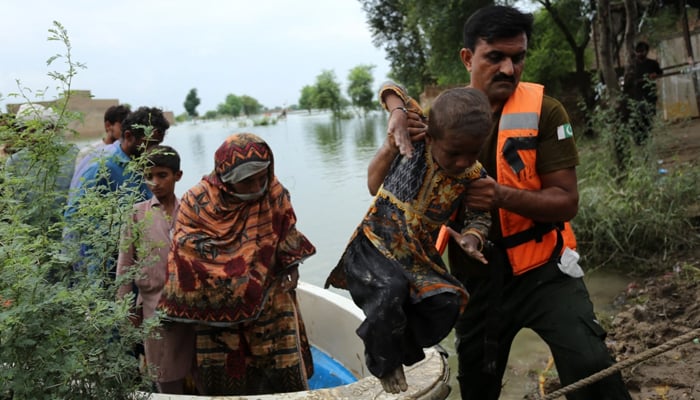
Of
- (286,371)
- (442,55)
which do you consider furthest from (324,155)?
(286,371)

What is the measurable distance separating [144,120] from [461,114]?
2349 millimetres

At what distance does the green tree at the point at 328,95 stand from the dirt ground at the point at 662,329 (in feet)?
190

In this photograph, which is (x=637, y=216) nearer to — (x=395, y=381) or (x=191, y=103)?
(x=395, y=381)

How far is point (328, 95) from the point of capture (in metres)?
63.1

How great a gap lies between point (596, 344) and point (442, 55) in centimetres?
1384

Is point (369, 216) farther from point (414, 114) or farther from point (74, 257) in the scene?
point (74, 257)

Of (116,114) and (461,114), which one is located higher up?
(116,114)

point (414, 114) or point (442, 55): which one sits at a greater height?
point (442, 55)

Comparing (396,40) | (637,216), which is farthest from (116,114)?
(396,40)

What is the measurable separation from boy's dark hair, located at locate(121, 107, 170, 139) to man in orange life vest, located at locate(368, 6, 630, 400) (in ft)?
6.22

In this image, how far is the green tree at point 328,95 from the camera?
206 ft

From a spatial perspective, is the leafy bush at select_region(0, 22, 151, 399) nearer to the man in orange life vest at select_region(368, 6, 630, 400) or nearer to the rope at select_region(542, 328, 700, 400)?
the man in orange life vest at select_region(368, 6, 630, 400)

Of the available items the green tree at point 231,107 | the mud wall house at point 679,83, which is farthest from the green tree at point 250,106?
the mud wall house at point 679,83

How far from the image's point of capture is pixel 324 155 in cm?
2131
